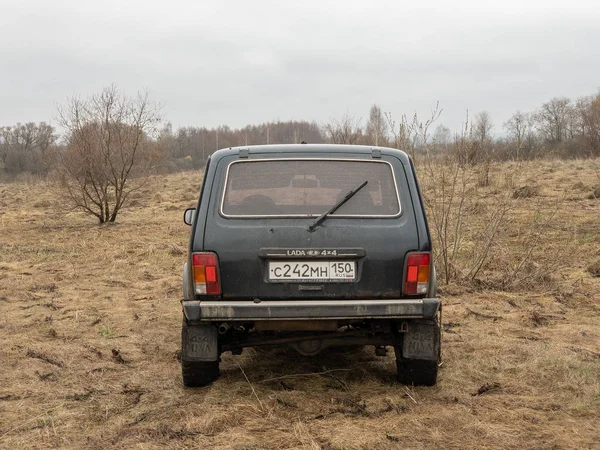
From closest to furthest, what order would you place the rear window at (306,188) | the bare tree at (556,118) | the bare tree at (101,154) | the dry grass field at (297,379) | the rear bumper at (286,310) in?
1. the dry grass field at (297,379)
2. the rear bumper at (286,310)
3. the rear window at (306,188)
4. the bare tree at (101,154)
5. the bare tree at (556,118)

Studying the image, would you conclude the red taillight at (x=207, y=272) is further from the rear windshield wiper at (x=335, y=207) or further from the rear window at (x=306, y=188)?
the rear windshield wiper at (x=335, y=207)

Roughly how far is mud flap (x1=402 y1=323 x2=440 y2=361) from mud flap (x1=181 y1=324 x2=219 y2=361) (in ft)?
3.97

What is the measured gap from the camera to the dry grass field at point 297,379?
3.25 meters

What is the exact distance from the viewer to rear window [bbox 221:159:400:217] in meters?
3.66

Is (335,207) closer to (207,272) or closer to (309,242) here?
(309,242)

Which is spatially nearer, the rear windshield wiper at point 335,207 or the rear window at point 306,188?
the rear windshield wiper at point 335,207

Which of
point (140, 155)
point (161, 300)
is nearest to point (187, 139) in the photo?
point (140, 155)

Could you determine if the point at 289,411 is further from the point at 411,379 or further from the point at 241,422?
the point at 411,379

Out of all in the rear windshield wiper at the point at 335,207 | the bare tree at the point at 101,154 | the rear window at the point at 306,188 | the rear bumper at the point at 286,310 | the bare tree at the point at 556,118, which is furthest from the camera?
the bare tree at the point at 556,118

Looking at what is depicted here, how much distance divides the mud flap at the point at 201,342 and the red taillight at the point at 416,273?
124 centimetres

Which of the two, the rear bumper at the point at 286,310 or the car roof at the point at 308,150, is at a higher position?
the car roof at the point at 308,150

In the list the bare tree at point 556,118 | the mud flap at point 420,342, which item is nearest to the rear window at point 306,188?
the mud flap at point 420,342

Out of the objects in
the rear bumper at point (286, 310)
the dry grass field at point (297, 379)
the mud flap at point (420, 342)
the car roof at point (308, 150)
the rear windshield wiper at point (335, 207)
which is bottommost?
the dry grass field at point (297, 379)

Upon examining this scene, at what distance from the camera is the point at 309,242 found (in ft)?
11.5
